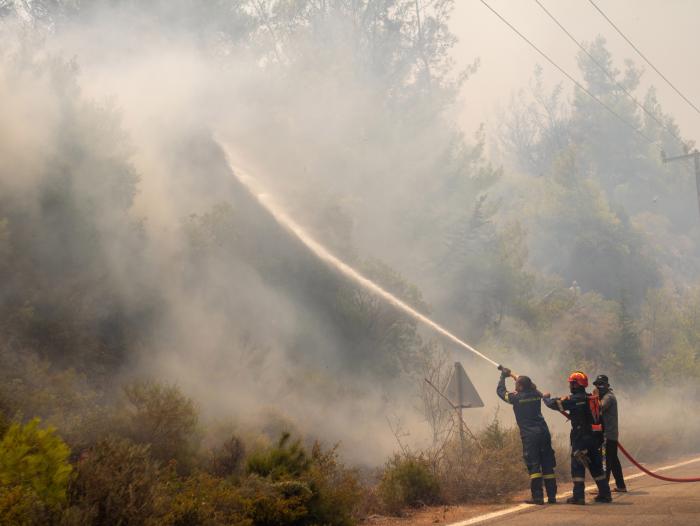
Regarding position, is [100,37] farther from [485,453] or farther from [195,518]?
[195,518]

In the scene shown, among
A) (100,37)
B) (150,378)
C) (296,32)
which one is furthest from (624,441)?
(296,32)

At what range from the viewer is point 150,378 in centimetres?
1598

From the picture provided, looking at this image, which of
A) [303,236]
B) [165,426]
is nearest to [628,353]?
[303,236]

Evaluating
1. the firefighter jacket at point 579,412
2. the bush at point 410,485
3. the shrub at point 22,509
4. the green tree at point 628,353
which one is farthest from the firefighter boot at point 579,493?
the green tree at point 628,353

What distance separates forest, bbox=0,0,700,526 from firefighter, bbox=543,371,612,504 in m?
1.47

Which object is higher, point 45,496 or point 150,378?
point 150,378

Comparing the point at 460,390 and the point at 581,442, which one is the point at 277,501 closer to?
Result: the point at 581,442

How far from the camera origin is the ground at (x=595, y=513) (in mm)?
8453

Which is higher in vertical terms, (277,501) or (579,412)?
(579,412)

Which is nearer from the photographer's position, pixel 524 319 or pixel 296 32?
pixel 524 319

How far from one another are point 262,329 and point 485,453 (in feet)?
31.5

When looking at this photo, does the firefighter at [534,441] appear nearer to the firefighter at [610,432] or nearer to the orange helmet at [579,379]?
the orange helmet at [579,379]

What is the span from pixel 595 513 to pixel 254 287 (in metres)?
13.4

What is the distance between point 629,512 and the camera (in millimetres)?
9070
